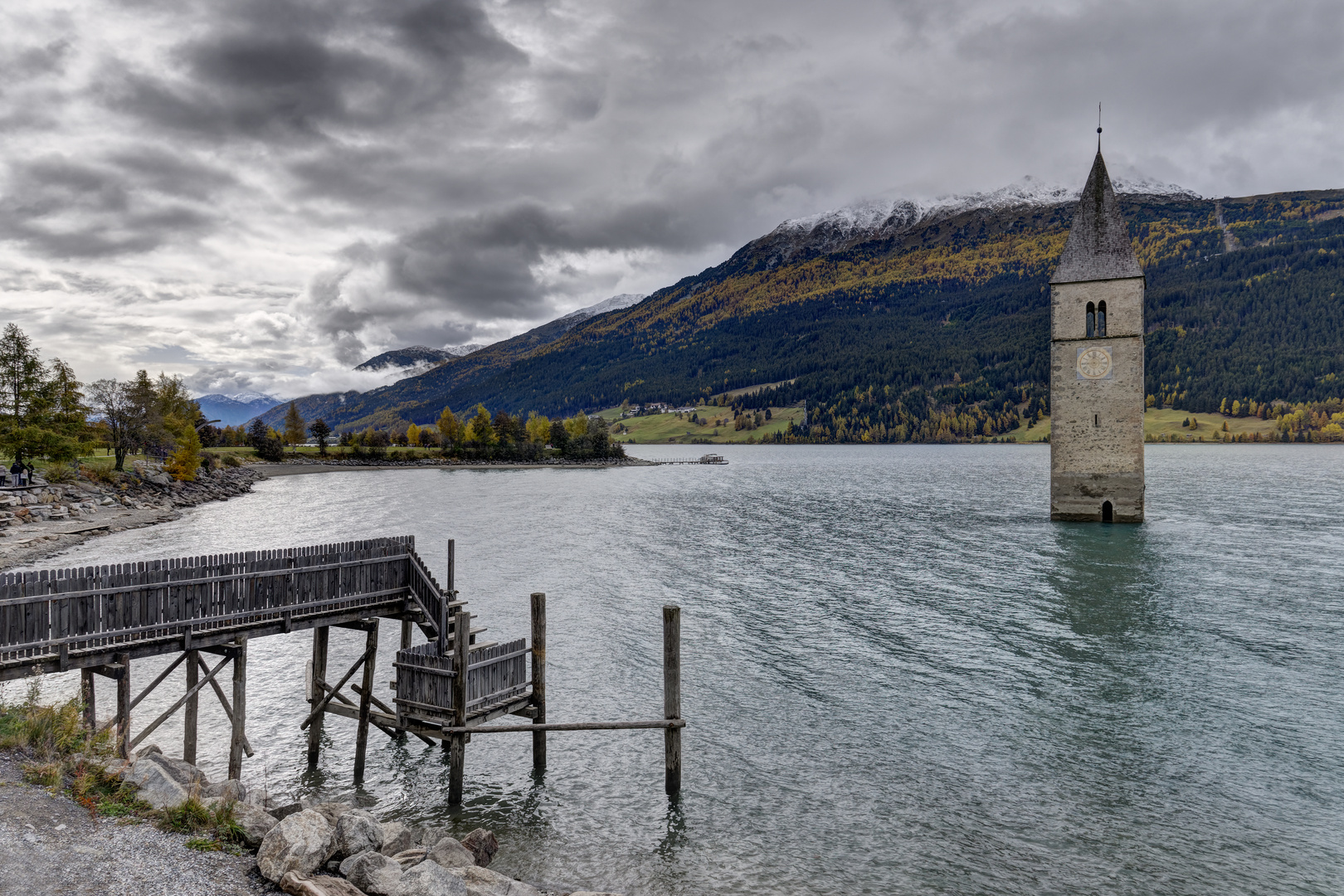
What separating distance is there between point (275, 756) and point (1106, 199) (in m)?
63.7

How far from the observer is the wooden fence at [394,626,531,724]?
18.6m

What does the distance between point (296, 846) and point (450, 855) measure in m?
3.15

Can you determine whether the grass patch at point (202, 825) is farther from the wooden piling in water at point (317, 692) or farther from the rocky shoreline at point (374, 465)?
→ the rocky shoreline at point (374, 465)

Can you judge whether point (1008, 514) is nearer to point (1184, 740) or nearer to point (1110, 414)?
point (1110, 414)

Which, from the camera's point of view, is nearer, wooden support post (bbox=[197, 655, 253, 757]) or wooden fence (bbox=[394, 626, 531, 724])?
wooden fence (bbox=[394, 626, 531, 724])

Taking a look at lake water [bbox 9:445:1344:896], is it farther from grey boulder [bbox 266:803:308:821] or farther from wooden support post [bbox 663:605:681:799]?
grey boulder [bbox 266:803:308:821]

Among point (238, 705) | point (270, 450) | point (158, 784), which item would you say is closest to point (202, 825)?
point (158, 784)

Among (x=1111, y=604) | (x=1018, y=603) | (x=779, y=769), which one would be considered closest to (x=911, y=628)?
(x=1018, y=603)

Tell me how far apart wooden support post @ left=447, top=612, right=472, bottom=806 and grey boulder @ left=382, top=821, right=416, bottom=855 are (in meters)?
3.01

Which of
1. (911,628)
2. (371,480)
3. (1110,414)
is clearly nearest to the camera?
(911,628)

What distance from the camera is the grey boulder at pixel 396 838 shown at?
1420cm

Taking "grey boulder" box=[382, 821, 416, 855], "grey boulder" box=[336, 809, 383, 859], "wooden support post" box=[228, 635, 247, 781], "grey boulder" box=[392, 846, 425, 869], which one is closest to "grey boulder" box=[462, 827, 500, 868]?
"grey boulder" box=[382, 821, 416, 855]

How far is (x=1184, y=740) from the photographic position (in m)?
21.2

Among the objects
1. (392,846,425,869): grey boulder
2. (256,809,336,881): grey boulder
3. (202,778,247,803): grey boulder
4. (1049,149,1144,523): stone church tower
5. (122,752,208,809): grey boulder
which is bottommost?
(392,846,425,869): grey boulder
